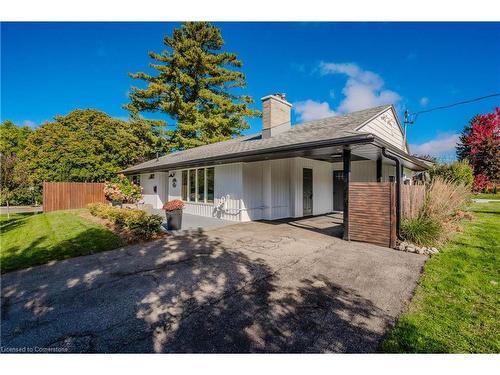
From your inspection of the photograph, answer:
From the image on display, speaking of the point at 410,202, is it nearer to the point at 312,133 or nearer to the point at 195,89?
the point at 312,133

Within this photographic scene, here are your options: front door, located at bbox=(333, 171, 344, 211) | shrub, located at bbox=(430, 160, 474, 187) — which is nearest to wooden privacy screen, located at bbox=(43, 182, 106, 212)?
front door, located at bbox=(333, 171, 344, 211)

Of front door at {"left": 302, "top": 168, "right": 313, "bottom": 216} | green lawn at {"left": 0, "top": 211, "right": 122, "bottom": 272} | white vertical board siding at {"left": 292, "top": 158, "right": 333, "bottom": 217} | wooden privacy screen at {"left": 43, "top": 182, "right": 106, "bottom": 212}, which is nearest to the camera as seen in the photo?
green lawn at {"left": 0, "top": 211, "right": 122, "bottom": 272}

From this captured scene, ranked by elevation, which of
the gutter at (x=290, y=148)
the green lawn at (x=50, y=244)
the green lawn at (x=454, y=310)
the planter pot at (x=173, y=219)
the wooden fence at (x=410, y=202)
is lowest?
the green lawn at (x=50, y=244)

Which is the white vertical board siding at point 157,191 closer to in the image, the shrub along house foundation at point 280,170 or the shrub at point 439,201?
the shrub along house foundation at point 280,170

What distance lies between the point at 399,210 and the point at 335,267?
8.71ft

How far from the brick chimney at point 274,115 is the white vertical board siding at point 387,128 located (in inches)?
144

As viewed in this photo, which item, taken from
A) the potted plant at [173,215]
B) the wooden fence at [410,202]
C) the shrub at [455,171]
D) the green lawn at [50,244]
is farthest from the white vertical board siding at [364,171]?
the green lawn at [50,244]

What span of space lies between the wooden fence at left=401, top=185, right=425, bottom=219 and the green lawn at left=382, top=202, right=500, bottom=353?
133cm

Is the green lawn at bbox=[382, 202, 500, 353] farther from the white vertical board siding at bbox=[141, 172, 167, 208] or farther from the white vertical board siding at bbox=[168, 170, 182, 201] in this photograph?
the white vertical board siding at bbox=[141, 172, 167, 208]

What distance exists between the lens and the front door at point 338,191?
13117 millimetres

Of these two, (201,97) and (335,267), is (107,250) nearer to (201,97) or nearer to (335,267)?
(335,267)

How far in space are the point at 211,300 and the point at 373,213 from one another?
15.7 ft

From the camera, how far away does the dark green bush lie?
19.2ft

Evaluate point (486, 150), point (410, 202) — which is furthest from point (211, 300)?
point (486, 150)
